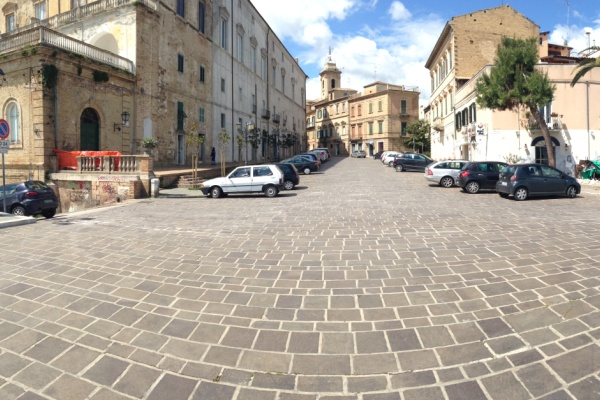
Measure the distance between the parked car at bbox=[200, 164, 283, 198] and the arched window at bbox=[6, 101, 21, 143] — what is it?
12.9 m

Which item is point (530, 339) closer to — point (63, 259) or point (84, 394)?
point (84, 394)

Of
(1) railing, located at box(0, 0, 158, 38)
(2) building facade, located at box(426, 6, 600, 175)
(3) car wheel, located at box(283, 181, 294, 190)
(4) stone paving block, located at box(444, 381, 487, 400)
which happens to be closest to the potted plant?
(1) railing, located at box(0, 0, 158, 38)

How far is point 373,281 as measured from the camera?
4.95m

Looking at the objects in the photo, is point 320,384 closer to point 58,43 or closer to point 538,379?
point 538,379

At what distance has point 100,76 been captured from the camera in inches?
891

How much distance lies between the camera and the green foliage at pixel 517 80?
796 inches

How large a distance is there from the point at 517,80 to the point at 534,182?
9.25 metres

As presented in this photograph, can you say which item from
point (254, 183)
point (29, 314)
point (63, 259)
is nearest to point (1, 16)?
point (254, 183)

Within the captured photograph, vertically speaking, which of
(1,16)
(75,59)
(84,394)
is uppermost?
(1,16)

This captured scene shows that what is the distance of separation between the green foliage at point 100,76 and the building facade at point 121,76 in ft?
0.18

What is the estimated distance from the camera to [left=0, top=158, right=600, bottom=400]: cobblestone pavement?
2.86m

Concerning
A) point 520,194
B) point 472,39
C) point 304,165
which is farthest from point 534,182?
point 472,39

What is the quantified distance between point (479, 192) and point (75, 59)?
2250 centimetres

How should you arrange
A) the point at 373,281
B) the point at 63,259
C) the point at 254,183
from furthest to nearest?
1. the point at 254,183
2. the point at 63,259
3. the point at 373,281
